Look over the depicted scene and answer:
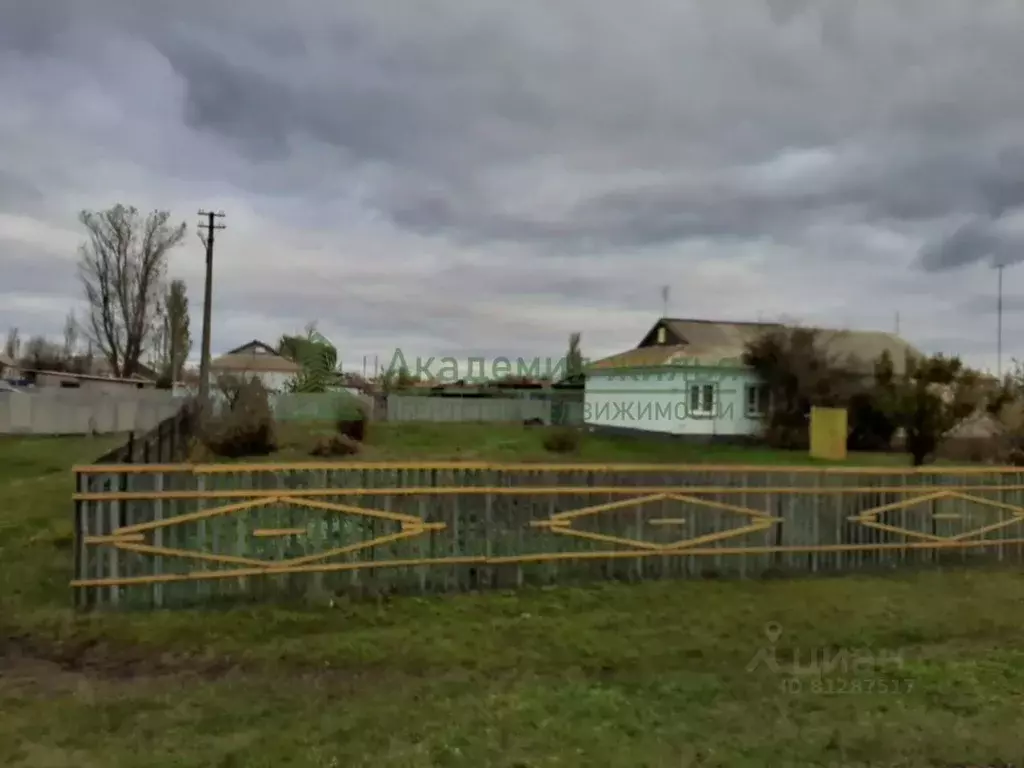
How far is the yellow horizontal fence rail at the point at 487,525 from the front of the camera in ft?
21.6

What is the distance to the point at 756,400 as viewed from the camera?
107 ft

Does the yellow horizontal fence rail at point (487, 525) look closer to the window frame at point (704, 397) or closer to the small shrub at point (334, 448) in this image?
the small shrub at point (334, 448)

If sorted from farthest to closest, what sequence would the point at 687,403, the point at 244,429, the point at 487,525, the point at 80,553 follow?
1. the point at 687,403
2. the point at 244,429
3. the point at 487,525
4. the point at 80,553

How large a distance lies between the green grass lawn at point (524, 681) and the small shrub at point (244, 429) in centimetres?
1550

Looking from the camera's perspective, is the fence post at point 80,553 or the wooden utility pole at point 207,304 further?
the wooden utility pole at point 207,304

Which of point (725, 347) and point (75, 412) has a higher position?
point (725, 347)

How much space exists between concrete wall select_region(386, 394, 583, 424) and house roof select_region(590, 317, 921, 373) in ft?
16.6

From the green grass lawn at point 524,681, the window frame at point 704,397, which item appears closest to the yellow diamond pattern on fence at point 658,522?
the green grass lawn at point 524,681

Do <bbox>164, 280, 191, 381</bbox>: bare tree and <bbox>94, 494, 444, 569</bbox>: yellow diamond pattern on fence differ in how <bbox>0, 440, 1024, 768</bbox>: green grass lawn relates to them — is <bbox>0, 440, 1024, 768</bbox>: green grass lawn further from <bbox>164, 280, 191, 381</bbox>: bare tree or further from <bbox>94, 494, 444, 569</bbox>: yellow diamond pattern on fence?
<bbox>164, 280, 191, 381</bbox>: bare tree

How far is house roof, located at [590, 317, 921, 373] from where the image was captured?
32.6 meters

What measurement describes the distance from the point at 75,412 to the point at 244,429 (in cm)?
1263

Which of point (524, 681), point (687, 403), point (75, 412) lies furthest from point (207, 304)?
point (524, 681)

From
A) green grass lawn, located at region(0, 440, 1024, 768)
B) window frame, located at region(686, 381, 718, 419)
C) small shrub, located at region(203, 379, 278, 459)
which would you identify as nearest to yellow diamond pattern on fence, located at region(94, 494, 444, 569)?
green grass lawn, located at region(0, 440, 1024, 768)

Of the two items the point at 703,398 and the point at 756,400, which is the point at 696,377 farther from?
the point at 756,400
